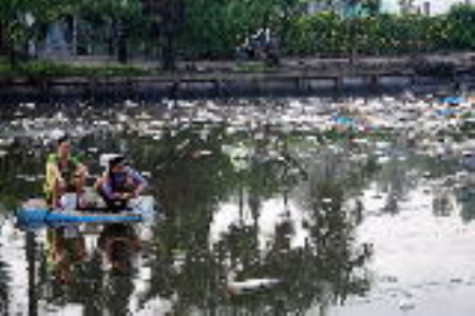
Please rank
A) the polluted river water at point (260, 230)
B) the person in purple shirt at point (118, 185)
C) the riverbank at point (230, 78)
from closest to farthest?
the polluted river water at point (260, 230), the person in purple shirt at point (118, 185), the riverbank at point (230, 78)

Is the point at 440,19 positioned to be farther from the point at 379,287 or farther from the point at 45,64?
the point at 379,287

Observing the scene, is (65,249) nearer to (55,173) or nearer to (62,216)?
(62,216)

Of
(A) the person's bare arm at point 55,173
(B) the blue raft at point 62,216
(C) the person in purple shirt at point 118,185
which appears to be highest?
(A) the person's bare arm at point 55,173

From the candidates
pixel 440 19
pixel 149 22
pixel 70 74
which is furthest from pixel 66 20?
pixel 440 19

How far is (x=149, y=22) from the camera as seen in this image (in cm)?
6031

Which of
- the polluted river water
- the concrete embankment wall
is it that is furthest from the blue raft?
the concrete embankment wall

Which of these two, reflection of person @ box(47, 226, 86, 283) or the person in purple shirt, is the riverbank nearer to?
the person in purple shirt

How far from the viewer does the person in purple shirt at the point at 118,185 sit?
21969mm

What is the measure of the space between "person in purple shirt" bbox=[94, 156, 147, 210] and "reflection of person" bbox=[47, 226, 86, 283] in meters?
0.89

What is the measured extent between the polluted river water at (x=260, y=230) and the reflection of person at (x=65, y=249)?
4 centimetres

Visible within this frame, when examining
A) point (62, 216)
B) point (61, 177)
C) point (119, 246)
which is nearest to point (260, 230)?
point (119, 246)

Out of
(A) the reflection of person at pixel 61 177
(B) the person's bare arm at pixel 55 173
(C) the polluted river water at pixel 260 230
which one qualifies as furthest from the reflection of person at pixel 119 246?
(B) the person's bare arm at pixel 55 173

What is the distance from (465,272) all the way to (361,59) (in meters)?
49.3

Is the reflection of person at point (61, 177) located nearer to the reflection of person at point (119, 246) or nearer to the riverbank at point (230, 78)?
the reflection of person at point (119, 246)
